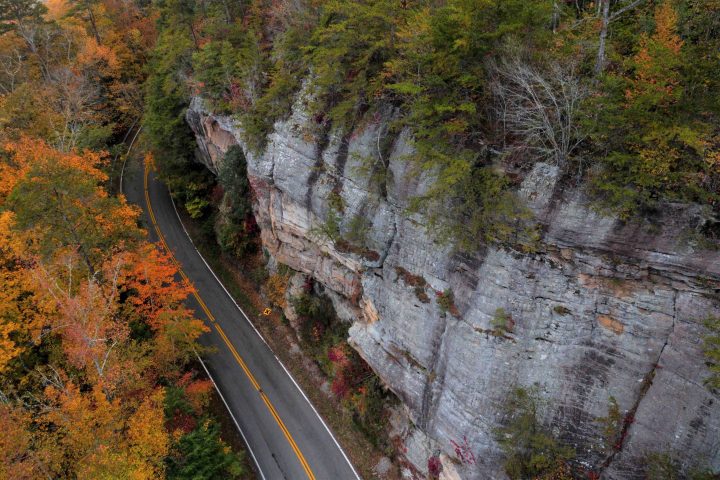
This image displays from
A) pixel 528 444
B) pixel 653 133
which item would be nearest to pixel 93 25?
pixel 653 133

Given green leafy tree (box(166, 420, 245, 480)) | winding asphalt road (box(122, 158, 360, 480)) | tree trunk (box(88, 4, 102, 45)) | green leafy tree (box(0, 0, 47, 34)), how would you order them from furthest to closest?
1. tree trunk (box(88, 4, 102, 45))
2. green leafy tree (box(0, 0, 47, 34))
3. winding asphalt road (box(122, 158, 360, 480))
4. green leafy tree (box(166, 420, 245, 480))

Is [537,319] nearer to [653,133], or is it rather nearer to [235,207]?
[653,133]

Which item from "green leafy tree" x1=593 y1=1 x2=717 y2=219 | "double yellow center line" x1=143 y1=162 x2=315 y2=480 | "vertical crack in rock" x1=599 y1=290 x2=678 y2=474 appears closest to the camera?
"green leafy tree" x1=593 y1=1 x2=717 y2=219

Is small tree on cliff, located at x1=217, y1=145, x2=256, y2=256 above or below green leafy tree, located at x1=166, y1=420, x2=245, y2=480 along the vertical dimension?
above

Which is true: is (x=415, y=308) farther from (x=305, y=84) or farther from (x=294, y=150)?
(x=305, y=84)

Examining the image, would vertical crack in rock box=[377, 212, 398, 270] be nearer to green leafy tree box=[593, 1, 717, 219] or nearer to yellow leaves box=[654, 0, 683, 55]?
green leafy tree box=[593, 1, 717, 219]

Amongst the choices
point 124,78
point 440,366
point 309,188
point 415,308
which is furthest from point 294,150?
point 124,78

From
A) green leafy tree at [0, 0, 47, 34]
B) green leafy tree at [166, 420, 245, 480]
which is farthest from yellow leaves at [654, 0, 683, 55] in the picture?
green leafy tree at [0, 0, 47, 34]
